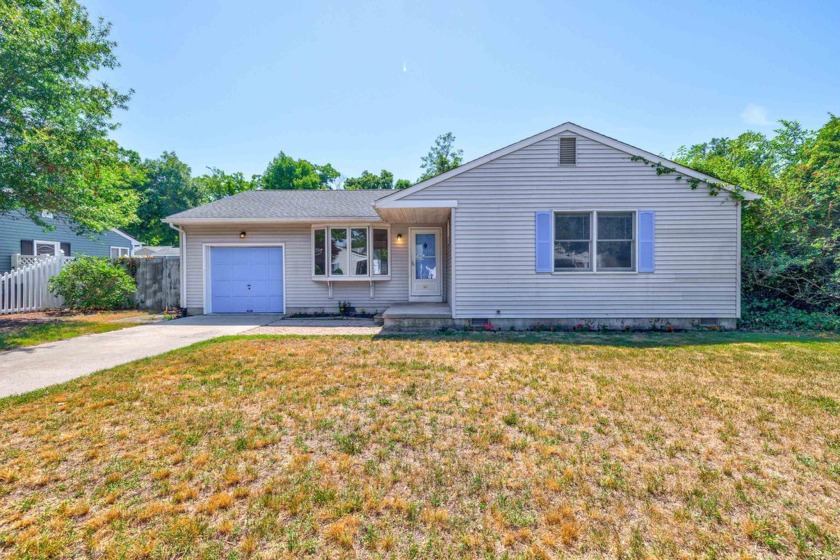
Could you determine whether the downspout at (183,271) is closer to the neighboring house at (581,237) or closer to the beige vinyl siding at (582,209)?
the neighboring house at (581,237)

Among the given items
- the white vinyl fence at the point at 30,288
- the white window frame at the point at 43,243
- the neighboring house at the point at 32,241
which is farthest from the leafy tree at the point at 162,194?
the white vinyl fence at the point at 30,288

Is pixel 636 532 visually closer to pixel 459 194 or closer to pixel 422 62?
pixel 459 194

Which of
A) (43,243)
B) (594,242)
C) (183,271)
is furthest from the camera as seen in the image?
(43,243)

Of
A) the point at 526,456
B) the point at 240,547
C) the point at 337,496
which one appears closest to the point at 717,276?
the point at 526,456

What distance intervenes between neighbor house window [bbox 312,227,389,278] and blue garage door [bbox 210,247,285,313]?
1.31 metres

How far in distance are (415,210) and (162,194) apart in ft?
119

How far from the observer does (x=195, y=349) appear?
20.6ft

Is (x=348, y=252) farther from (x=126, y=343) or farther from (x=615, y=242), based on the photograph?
(x=615, y=242)

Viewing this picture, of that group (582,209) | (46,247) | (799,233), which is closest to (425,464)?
(582,209)

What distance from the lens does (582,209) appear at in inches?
318

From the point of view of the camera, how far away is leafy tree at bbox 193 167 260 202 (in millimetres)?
32869

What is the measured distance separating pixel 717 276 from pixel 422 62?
10296mm

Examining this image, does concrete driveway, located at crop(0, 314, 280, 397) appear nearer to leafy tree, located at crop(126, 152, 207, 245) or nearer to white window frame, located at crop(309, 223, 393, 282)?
white window frame, located at crop(309, 223, 393, 282)

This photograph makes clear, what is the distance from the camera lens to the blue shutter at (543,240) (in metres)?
8.12
